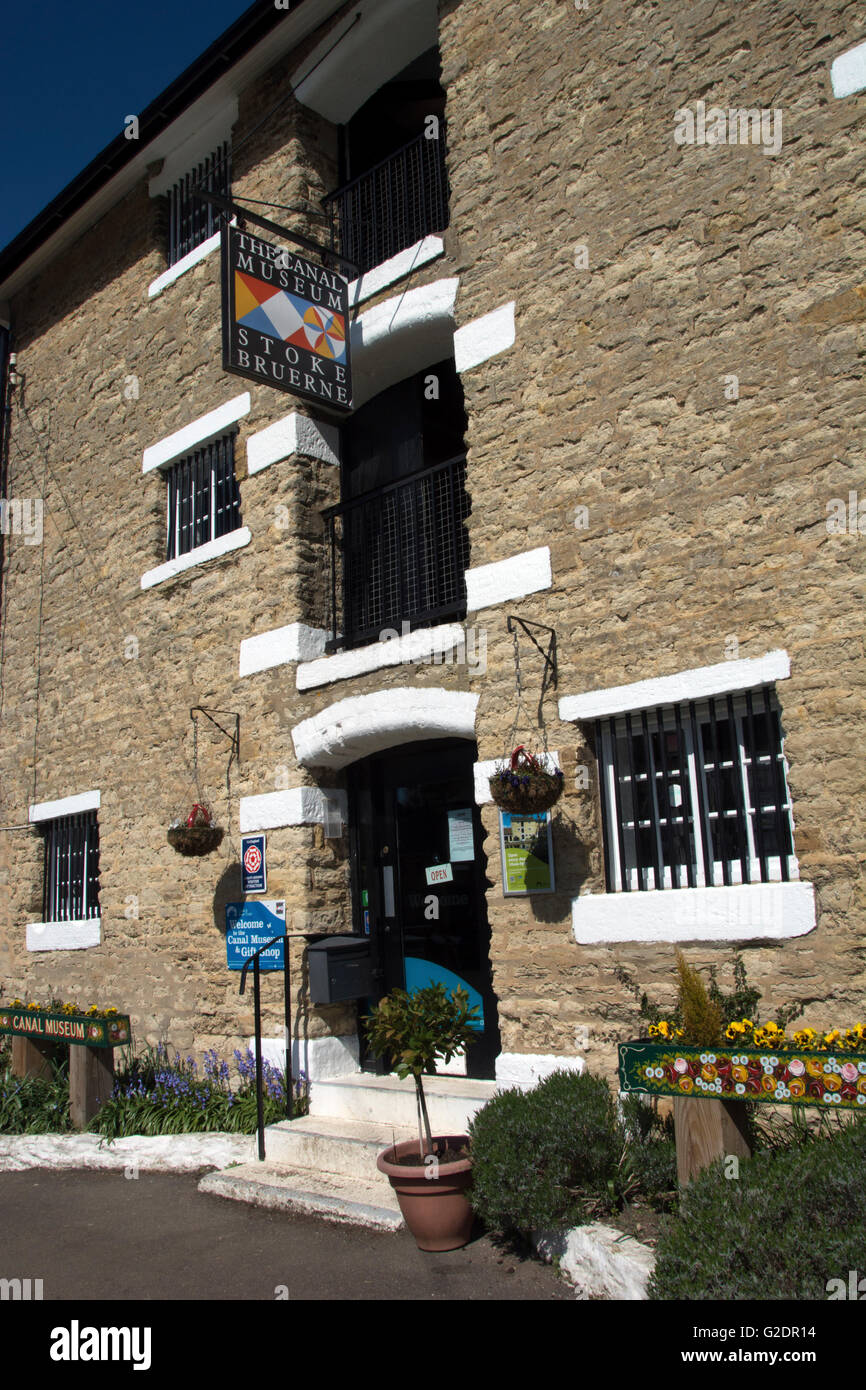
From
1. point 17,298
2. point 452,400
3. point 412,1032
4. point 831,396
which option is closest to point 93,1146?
point 412,1032

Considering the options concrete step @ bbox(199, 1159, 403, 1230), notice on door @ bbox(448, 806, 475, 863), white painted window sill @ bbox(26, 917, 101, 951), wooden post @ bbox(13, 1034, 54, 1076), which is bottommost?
concrete step @ bbox(199, 1159, 403, 1230)

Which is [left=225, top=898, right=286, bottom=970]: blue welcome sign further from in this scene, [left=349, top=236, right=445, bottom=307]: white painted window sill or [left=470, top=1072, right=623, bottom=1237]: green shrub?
[left=349, top=236, right=445, bottom=307]: white painted window sill

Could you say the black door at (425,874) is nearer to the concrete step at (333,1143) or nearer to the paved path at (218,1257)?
the concrete step at (333,1143)

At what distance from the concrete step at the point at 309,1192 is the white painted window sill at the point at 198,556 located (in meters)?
4.86

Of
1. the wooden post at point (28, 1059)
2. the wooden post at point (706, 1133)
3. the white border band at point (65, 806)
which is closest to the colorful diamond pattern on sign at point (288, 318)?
the white border band at point (65, 806)

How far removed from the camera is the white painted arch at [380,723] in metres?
6.93

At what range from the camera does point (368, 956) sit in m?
7.53

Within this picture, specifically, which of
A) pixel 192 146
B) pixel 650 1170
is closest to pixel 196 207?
pixel 192 146

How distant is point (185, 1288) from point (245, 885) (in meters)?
3.54

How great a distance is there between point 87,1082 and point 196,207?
8.27 metres

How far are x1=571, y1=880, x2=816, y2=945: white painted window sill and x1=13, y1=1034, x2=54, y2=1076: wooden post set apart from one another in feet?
18.6

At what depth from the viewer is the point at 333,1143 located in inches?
254

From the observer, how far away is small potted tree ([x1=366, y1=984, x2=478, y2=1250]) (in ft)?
16.5

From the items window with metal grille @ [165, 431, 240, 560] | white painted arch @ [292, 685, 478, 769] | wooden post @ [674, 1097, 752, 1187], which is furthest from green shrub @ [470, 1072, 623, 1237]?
window with metal grille @ [165, 431, 240, 560]
